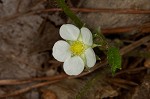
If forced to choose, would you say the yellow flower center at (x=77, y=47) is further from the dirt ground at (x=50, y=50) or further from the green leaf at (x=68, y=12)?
the dirt ground at (x=50, y=50)

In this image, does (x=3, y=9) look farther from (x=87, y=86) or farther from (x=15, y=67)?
(x=87, y=86)

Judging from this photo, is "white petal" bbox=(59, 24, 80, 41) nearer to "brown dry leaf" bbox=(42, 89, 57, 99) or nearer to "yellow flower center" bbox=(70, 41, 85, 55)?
"yellow flower center" bbox=(70, 41, 85, 55)

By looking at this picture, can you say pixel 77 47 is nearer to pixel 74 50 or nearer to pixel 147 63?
pixel 74 50

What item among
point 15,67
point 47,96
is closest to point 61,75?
point 47,96

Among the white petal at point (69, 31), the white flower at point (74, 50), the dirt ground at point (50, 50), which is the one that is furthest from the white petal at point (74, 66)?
the dirt ground at point (50, 50)

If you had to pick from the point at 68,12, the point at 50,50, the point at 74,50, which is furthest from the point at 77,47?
the point at 50,50

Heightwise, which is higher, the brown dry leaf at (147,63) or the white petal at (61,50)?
the white petal at (61,50)
